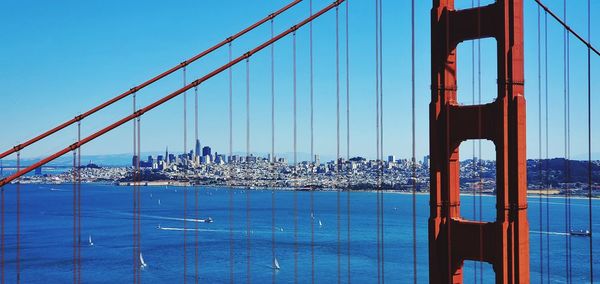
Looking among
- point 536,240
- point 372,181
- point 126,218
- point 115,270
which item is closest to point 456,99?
point 115,270

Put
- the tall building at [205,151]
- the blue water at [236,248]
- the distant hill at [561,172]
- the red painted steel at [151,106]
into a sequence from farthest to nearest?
the tall building at [205,151], the distant hill at [561,172], the blue water at [236,248], the red painted steel at [151,106]

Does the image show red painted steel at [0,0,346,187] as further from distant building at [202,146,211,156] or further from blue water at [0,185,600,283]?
distant building at [202,146,211,156]

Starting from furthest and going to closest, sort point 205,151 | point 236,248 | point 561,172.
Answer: point 205,151
point 561,172
point 236,248

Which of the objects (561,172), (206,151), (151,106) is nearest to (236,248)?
(151,106)

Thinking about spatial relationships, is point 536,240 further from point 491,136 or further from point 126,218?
point 491,136

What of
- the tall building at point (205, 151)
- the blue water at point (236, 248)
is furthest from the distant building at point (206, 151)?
the blue water at point (236, 248)

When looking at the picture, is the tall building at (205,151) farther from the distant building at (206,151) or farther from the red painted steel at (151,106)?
the red painted steel at (151,106)

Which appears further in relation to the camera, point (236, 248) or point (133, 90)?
point (236, 248)

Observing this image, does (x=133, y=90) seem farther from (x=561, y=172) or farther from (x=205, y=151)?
(x=205, y=151)

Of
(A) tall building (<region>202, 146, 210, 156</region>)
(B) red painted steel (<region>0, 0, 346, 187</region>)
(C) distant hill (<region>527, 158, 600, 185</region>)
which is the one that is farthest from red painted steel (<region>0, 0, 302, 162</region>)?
(A) tall building (<region>202, 146, 210, 156</region>)

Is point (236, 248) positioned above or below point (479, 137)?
below
